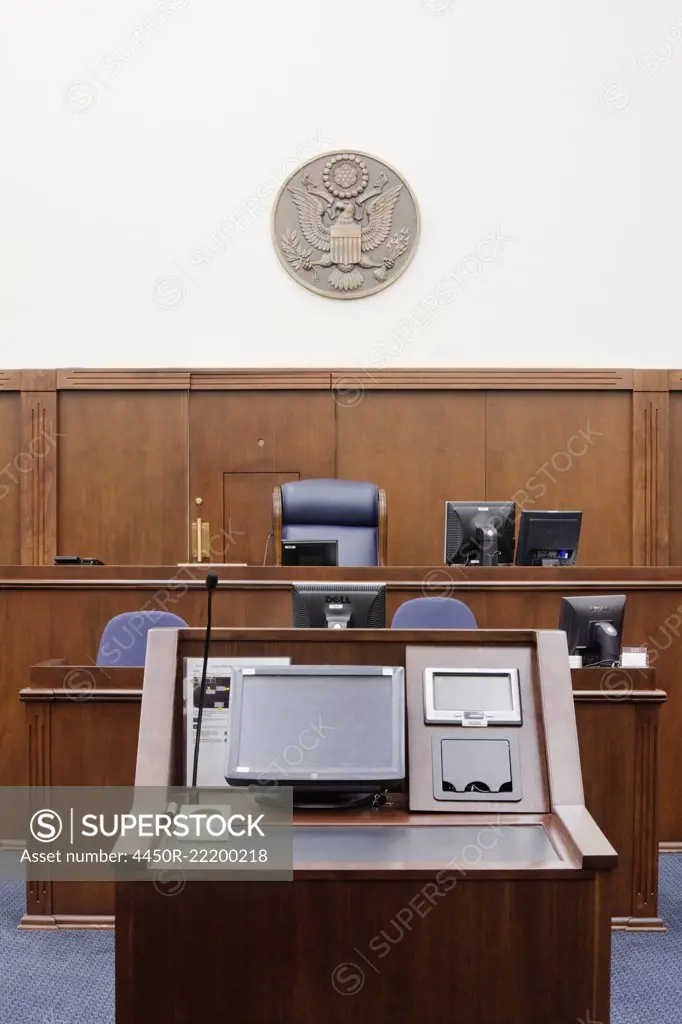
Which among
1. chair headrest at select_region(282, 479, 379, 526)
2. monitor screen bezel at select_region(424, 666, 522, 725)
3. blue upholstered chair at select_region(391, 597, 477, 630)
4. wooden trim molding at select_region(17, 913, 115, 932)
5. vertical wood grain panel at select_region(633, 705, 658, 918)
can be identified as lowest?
A: wooden trim molding at select_region(17, 913, 115, 932)

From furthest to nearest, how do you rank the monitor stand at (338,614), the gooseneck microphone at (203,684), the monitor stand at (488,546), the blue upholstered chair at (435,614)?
the monitor stand at (488,546)
the blue upholstered chair at (435,614)
the monitor stand at (338,614)
the gooseneck microphone at (203,684)

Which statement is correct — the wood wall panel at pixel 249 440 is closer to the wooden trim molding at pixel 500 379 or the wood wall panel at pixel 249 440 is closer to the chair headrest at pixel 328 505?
the wooden trim molding at pixel 500 379

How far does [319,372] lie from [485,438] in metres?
1.16

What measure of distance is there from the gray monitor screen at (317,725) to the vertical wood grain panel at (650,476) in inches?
201

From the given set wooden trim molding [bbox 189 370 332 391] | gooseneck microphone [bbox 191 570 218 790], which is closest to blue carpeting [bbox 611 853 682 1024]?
gooseneck microphone [bbox 191 570 218 790]

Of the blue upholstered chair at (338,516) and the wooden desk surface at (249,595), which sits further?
A: the blue upholstered chair at (338,516)

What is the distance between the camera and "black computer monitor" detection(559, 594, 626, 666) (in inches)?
119

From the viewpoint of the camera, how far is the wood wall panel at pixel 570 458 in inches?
257

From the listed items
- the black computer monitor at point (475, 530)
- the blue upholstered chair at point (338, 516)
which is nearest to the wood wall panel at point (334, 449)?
the blue upholstered chair at point (338, 516)

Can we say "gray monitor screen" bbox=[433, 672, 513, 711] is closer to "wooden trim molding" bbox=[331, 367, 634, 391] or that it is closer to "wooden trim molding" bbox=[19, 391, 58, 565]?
"wooden trim molding" bbox=[331, 367, 634, 391]

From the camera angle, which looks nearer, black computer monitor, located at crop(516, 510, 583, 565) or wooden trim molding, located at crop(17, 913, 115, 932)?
wooden trim molding, located at crop(17, 913, 115, 932)

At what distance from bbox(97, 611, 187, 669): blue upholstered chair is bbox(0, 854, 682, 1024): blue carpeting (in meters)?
0.87

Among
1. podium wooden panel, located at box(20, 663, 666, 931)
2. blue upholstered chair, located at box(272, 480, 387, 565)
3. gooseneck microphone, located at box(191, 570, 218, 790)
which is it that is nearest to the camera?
gooseneck microphone, located at box(191, 570, 218, 790)

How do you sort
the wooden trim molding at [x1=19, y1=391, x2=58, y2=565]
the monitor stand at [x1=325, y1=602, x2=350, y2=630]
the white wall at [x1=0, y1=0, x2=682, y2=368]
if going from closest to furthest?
the monitor stand at [x1=325, y1=602, x2=350, y2=630] → the wooden trim molding at [x1=19, y1=391, x2=58, y2=565] → the white wall at [x1=0, y1=0, x2=682, y2=368]
